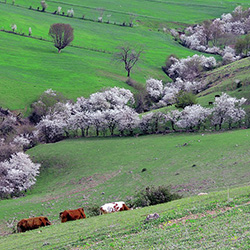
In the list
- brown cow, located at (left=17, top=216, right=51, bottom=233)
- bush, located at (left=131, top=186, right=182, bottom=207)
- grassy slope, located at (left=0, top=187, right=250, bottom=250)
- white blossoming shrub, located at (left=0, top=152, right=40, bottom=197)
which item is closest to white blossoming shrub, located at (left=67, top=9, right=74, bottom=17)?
white blossoming shrub, located at (left=0, top=152, right=40, bottom=197)

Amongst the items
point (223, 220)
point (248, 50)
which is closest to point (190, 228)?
point (223, 220)

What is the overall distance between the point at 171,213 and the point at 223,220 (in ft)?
13.0

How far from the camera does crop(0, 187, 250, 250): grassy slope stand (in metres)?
17.5

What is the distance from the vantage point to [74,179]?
54.8 m

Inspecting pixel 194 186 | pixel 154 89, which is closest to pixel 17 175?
pixel 194 186

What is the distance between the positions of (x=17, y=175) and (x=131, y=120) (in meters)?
28.2

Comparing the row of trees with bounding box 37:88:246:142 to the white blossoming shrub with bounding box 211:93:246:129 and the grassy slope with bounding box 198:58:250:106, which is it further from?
the grassy slope with bounding box 198:58:250:106

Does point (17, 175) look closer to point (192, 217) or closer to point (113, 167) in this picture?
point (113, 167)

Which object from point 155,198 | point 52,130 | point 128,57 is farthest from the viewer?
point 128,57

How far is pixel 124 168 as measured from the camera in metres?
54.5

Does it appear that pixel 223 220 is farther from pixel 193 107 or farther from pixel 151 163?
pixel 193 107

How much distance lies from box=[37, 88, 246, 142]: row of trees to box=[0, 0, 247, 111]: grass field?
1844 cm

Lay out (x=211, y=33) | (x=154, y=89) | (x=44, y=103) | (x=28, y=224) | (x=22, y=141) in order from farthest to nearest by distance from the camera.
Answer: (x=211, y=33) → (x=154, y=89) → (x=44, y=103) → (x=22, y=141) → (x=28, y=224)

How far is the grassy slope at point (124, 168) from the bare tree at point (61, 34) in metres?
77.7
